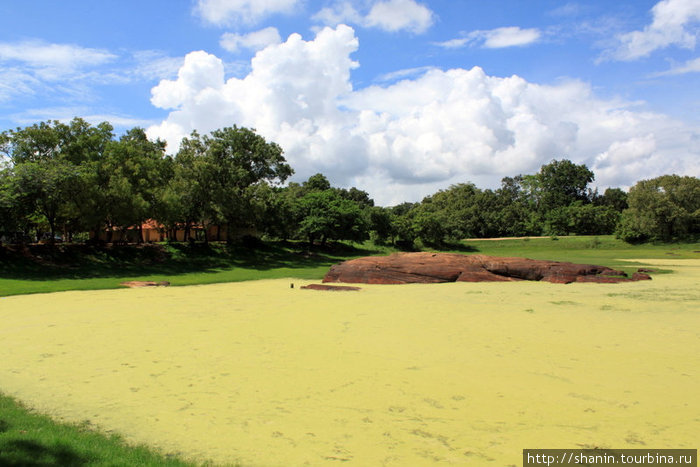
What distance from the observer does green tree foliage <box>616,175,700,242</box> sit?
62.2m

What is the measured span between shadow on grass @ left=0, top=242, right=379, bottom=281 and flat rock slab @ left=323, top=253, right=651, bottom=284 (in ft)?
44.0

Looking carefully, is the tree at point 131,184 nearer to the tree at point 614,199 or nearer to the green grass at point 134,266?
the green grass at point 134,266

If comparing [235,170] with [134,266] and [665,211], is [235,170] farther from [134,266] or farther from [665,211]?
[665,211]

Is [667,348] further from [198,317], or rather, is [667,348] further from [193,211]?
[193,211]

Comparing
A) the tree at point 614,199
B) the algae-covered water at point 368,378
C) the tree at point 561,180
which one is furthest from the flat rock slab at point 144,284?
the tree at point 614,199

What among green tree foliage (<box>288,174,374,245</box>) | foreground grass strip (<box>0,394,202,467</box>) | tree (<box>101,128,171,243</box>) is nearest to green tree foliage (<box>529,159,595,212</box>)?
green tree foliage (<box>288,174,374,245</box>)

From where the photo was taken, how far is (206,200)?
134 ft

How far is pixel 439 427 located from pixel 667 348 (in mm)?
6990

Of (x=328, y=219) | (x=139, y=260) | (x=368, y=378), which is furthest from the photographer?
(x=328, y=219)

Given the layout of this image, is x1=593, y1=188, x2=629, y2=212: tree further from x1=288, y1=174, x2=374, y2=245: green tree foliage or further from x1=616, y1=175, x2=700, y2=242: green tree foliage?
x1=288, y1=174, x2=374, y2=245: green tree foliage

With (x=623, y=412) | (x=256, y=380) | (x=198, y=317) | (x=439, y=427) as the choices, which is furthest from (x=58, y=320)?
(x=623, y=412)

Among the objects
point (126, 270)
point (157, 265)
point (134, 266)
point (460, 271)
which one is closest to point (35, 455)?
point (460, 271)

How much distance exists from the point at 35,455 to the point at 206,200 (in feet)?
123

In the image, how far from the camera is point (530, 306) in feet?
54.2
